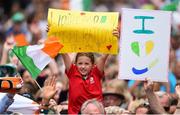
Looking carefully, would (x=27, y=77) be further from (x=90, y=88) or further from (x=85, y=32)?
(x=90, y=88)

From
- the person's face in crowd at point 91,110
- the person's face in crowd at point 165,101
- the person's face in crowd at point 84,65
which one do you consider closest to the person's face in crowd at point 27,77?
the person's face in crowd at point 84,65

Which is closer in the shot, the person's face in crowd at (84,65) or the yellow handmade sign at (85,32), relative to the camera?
the person's face in crowd at (84,65)

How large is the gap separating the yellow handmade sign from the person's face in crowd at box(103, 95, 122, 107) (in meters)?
1.43

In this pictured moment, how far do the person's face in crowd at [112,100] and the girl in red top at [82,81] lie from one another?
1.35 meters

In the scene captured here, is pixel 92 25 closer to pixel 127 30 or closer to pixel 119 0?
pixel 127 30

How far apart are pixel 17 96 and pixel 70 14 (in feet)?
4.51

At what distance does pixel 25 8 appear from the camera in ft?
77.6

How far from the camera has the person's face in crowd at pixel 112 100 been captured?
42.3 feet

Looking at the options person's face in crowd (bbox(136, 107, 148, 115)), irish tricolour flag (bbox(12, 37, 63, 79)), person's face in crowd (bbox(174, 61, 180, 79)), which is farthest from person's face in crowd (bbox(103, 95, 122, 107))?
person's face in crowd (bbox(174, 61, 180, 79))

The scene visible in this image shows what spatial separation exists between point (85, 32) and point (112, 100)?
1.61m

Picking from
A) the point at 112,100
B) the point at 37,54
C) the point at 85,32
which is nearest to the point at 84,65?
the point at 85,32

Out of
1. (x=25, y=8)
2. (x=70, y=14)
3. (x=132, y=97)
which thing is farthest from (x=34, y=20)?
(x=70, y=14)

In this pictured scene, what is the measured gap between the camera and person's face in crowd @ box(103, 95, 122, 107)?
42.3 feet

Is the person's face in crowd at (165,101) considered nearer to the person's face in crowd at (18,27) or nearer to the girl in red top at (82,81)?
the girl in red top at (82,81)
